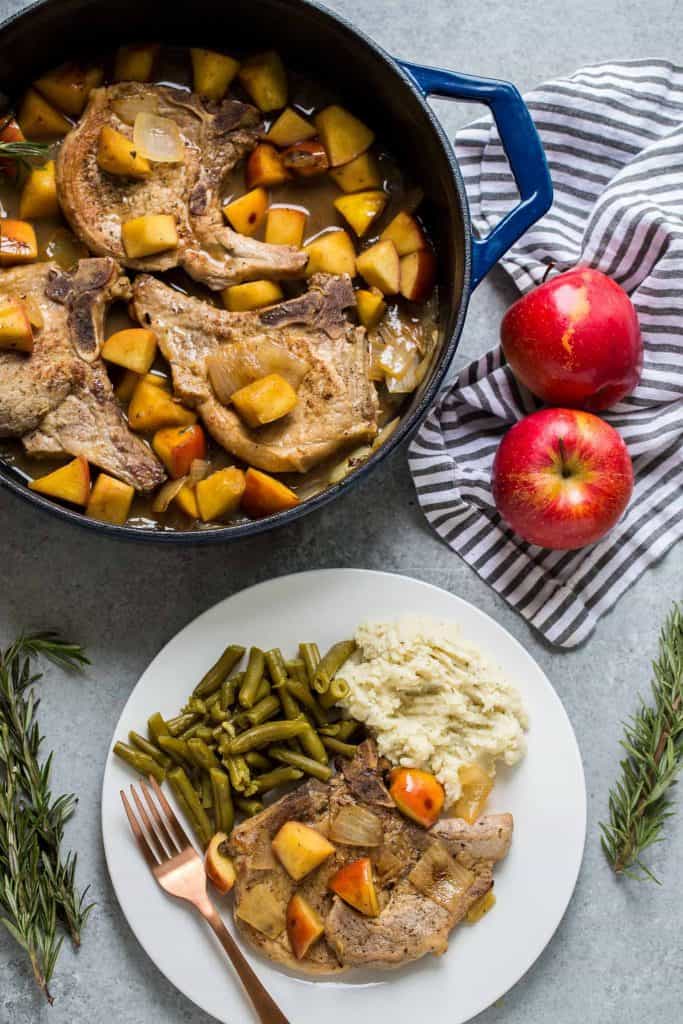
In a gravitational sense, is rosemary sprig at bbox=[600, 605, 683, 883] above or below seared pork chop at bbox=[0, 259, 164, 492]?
below

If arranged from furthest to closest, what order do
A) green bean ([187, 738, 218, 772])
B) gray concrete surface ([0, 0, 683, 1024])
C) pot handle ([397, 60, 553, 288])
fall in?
gray concrete surface ([0, 0, 683, 1024]) → green bean ([187, 738, 218, 772]) → pot handle ([397, 60, 553, 288])

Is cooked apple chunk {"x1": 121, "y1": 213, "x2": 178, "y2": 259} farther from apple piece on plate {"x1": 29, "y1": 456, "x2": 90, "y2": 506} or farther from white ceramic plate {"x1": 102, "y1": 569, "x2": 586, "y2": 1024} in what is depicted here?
white ceramic plate {"x1": 102, "y1": 569, "x2": 586, "y2": 1024}

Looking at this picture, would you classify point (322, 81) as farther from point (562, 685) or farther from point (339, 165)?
point (562, 685)

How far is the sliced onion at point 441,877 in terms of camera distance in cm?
269


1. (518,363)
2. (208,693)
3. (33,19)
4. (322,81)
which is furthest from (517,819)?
(33,19)

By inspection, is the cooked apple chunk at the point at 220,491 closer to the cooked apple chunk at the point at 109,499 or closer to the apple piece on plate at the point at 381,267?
the cooked apple chunk at the point at 109,499

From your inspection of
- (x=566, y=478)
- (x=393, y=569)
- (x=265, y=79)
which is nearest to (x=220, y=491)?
(x=393, y=569)

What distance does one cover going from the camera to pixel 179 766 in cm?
279

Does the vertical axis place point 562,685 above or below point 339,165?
below

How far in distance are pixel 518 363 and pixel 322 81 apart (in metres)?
0.93

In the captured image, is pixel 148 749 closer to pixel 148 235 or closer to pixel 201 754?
pixel 201 754

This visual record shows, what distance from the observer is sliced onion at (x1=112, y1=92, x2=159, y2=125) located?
8.94 ft

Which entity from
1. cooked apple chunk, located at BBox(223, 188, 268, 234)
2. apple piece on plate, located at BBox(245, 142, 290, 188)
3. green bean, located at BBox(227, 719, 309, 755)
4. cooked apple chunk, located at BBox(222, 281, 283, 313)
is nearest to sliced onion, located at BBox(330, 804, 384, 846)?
green bean, located at BBox(227, 719, 309, 755)

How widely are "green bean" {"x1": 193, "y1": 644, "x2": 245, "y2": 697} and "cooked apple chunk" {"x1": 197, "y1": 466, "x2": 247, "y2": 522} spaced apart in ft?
1.22
